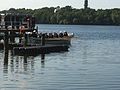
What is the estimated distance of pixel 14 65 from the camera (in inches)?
1909

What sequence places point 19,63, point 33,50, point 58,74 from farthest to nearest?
point 33,50, point 19,63, point 58,74

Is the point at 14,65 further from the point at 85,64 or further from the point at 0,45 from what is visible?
the point at 0,45

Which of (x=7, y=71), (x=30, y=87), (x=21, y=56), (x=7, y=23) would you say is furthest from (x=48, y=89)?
(x=7, y=23)

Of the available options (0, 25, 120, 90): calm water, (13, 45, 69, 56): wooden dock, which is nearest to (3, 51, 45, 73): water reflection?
(0, 25, 120, 90): calm water

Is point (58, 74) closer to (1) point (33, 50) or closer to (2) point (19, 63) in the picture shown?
(2) point (19, 63)

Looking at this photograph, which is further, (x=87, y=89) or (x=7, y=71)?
(x=7, y=71)

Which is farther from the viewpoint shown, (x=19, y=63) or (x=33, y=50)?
(x=33, y=50)

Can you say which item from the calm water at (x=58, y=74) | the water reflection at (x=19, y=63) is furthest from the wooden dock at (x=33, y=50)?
the calm water at (x=58, y=74)

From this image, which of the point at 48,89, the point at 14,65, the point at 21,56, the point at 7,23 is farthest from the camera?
the point at 7,23

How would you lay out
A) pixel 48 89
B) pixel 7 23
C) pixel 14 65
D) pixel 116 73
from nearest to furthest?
1. pixel 48 89
2. pixel 116 73
3. pixel 14 65
4. pixel 7 23

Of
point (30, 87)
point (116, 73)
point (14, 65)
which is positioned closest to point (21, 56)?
point (14, 65)

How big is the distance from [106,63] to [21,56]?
10.6 meters

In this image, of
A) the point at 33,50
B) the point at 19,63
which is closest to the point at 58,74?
the point at 19,63

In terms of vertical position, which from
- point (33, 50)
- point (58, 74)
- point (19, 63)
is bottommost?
point (19, 63)
